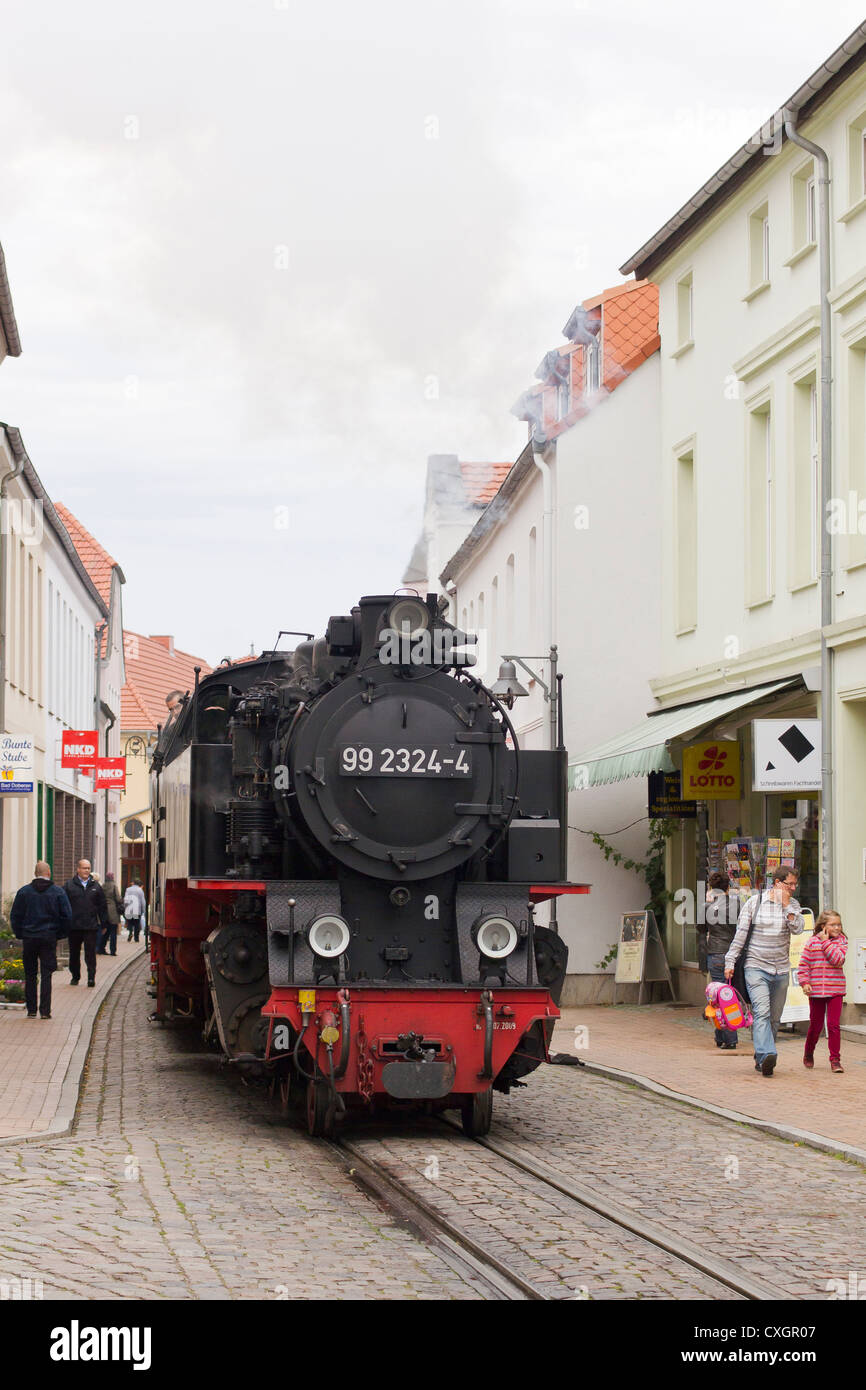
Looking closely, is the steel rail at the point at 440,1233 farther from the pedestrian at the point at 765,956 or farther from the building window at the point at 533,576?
the building window at the point at 533,576

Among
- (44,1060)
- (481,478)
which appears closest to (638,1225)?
(44,1060)

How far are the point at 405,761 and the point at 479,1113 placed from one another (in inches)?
84.7

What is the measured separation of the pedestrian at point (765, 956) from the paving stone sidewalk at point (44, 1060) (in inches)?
207

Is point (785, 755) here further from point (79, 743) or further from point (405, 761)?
point (79, 743)

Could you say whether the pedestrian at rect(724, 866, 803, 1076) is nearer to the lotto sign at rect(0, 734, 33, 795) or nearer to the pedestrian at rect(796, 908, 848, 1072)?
the pedestrian at rect(796, 908, 848, 1072)

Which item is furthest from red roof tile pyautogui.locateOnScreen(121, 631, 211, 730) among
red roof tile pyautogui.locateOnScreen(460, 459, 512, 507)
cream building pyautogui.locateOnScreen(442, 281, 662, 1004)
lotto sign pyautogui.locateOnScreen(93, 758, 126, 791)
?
cream building pyautogui.locateOnScreen(442, 281, 662, 1004)

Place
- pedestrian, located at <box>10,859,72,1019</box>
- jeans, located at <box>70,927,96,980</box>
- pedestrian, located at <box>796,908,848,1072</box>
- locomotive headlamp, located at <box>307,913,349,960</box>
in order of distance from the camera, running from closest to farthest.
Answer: locomotive headlamp, located at <box>307,913,349,960</box> → pedestrian, located at <box>796,908,848,1072</box> → pedestrian, located at <box>10,859,72,1019</box> → jeans, located at <box>70,927,96,980</box>

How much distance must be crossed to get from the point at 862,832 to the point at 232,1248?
36.1 ft

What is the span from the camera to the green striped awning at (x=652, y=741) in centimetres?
1836

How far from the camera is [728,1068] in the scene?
1488 cm

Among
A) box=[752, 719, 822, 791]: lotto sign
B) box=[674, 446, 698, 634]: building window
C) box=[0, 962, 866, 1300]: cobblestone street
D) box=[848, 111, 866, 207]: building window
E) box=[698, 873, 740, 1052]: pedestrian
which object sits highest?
box=[848, 111, 866, 207]: building window

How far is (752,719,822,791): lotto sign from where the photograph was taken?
53.2 feet

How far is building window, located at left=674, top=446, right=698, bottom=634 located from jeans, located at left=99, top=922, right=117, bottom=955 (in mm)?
12757

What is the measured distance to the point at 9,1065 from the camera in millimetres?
14250
